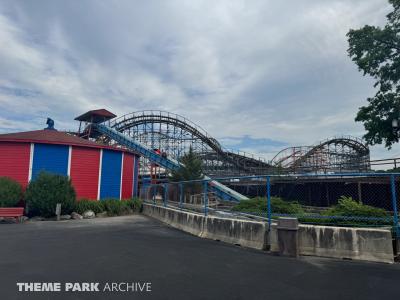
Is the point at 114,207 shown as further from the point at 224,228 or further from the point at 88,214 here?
the point at 224,228

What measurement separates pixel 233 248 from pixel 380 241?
Answer: 3.71m

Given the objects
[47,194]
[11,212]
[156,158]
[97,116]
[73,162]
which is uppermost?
[97,116]

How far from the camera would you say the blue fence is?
8062 millimetres

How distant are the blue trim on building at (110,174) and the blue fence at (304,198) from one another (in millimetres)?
2470

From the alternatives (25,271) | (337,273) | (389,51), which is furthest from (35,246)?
(389,51)

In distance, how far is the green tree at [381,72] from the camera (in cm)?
1717

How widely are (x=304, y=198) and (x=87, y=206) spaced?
62.6 ft

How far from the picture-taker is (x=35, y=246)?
791 centimetres

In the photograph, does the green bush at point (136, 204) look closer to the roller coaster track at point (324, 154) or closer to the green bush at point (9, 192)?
the green bush at point (9, 192)

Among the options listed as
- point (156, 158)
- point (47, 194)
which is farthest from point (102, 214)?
point (156, 158)

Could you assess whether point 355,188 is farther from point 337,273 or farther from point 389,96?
point 337,273

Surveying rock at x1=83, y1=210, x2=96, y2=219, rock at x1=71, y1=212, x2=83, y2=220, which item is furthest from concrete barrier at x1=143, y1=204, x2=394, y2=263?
rock at x1=83, y1=210, x2=96, y2=219

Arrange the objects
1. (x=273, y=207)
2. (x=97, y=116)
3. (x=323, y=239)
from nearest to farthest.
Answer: (x=323, y=239)
(x=273, y=207)
(x=97, y=116)

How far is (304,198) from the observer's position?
→ 2547 cm
